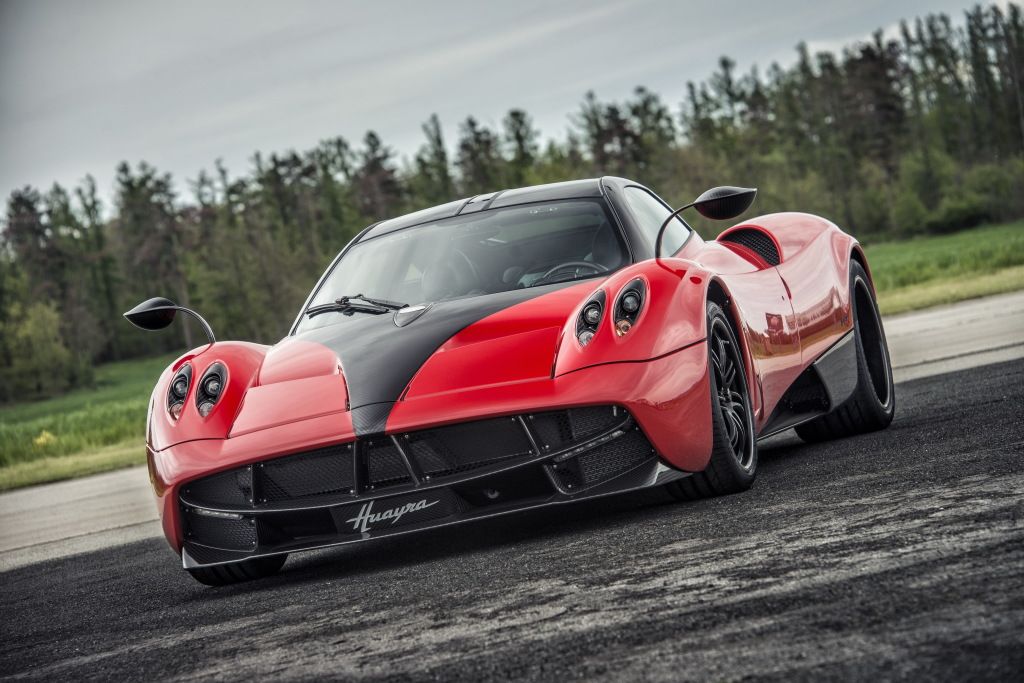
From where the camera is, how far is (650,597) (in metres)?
3.21

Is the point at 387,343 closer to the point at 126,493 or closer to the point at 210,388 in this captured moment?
the point at 210,388

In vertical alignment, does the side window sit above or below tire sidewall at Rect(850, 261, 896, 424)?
above

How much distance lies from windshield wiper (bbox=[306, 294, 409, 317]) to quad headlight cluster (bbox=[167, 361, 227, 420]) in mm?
675

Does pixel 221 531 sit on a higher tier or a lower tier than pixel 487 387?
lower

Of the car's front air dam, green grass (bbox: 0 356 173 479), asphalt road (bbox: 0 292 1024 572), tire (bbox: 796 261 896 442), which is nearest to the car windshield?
the car's front air dam

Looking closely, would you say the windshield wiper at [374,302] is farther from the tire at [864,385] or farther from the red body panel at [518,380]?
the tire at [864,385]

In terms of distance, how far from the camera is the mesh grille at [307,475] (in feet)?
15.1

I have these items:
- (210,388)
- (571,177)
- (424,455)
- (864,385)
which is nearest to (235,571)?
(210,388)

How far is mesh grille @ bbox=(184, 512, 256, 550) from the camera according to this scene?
15.7 ft

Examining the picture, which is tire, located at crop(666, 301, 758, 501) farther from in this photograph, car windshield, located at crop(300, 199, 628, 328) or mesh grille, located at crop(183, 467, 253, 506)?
mesh grille, located at crop(183, 467, 253, 506)

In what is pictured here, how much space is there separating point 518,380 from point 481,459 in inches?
12.0

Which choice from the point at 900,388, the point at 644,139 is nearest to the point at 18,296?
the point at 644,139

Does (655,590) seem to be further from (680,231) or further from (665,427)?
(680,231)

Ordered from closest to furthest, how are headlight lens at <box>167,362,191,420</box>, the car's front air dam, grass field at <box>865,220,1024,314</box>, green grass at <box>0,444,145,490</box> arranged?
the car's front air dam
headlight lens at <box>167,362,191,420</box>
green grass at <box>0,444,145,490</box>
grass field at <box>865,220,1024,314</box>
